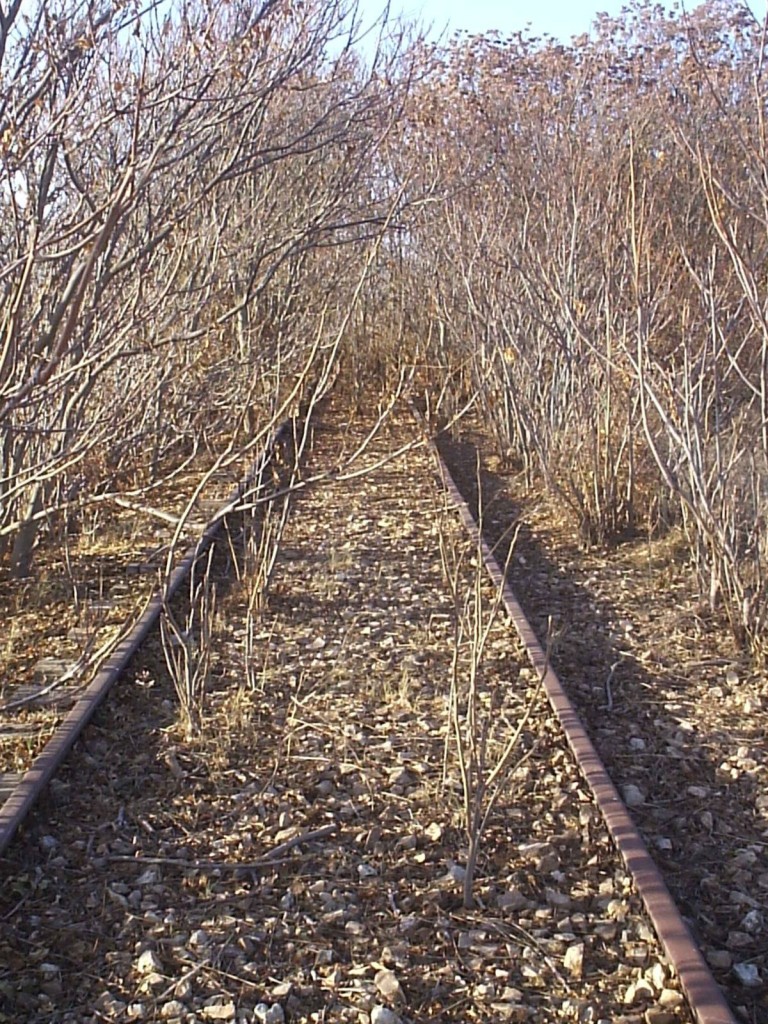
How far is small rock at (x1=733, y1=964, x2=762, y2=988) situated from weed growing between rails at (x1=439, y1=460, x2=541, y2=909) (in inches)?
30.2

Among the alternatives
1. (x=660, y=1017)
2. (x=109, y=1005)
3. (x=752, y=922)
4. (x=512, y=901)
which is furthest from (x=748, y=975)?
(x=109, y=1005)

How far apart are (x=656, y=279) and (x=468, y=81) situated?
6.34 m

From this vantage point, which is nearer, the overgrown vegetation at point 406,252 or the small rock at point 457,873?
the small rock at point 457,873

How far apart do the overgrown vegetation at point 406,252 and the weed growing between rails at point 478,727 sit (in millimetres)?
924

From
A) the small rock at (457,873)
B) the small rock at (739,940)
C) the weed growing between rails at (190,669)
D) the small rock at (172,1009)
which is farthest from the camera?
the weed growing between rails at (190,669)

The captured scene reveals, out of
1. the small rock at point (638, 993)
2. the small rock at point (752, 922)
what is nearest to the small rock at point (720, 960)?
the small rock at point (752, 922)

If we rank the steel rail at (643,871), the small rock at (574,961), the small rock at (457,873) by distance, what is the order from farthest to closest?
1. the small rock at (457,873)
2. the small rock at (574,961)
3. the steel rail at (643,871)

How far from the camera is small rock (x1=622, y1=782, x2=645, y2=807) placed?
168 inches

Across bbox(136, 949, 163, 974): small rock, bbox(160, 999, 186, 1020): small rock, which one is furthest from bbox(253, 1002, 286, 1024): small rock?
bbox(136, 949, 163, 974): small rock

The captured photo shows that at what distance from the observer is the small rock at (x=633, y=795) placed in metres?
4.27

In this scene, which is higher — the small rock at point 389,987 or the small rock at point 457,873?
the small rock at point 457,873

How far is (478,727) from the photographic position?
14.0 ft

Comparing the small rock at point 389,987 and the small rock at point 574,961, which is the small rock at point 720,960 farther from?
the small rock at point 389,987

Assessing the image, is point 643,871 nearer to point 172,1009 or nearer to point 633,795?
point 633,795
